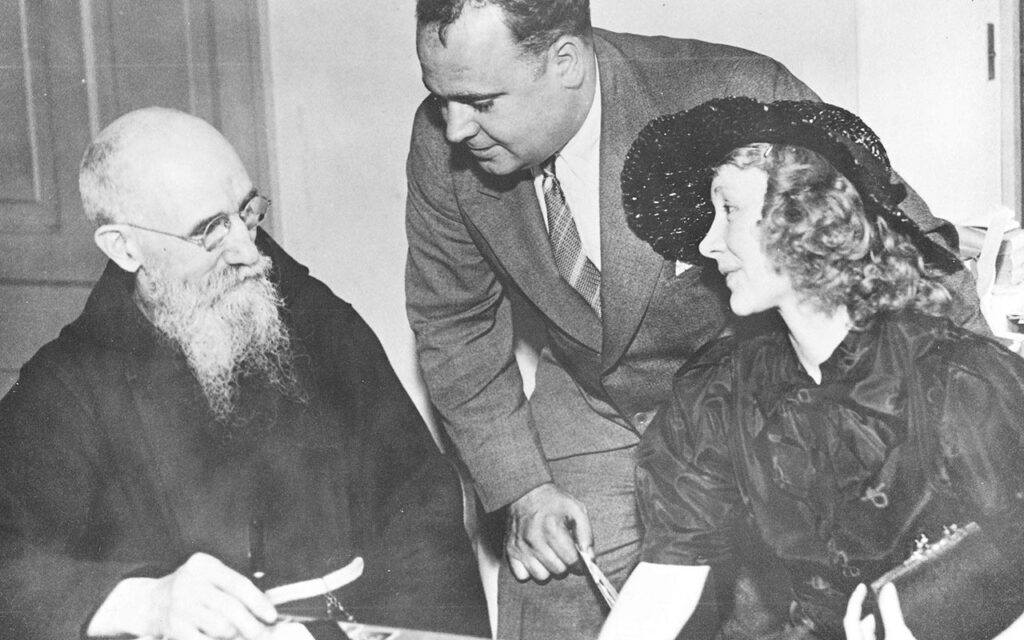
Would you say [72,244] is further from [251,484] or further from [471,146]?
[471,146]

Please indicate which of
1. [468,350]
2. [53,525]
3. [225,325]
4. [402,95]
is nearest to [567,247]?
[468,350]

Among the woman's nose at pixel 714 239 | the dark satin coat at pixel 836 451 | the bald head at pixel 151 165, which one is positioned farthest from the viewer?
the bald head at pixel 151 165

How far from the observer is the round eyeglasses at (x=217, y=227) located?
1.69 m

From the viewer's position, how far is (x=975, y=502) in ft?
4.54

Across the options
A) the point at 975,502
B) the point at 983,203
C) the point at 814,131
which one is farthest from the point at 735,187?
the point at 975,502

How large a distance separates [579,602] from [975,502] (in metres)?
0.63

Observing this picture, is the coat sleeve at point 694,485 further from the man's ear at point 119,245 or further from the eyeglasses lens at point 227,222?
the man's ear at point 119,245

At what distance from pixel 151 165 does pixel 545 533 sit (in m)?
0.89

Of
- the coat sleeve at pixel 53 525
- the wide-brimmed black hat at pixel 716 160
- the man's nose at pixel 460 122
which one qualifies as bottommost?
the coat sleeve at pixel 53 525

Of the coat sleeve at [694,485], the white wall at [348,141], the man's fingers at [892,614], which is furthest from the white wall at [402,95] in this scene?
the man's fingers at [892,614]

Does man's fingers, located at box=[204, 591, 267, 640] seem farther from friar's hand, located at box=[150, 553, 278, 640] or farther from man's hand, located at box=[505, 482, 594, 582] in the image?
man's hand, located at box=[505, 482, 594, 582]

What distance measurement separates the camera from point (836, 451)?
4.72 ft

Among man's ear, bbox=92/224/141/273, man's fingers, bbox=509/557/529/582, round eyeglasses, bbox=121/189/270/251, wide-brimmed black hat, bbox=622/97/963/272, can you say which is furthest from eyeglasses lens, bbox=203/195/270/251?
man's fingers, bbox=509/557/529/582

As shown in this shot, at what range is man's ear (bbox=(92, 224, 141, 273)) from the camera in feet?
5.62
